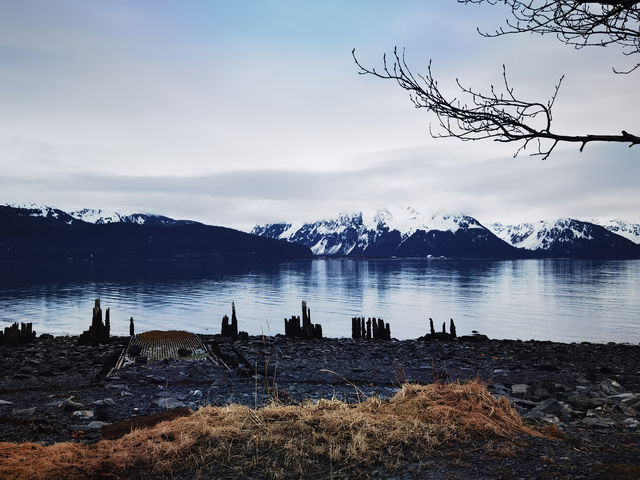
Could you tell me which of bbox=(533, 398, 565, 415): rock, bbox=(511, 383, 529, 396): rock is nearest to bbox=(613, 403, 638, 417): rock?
bbox=(533, 398, 565, 415): rock

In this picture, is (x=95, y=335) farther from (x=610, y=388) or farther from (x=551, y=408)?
(x=610, y=388)

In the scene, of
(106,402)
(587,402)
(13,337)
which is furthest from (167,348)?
(587,402)

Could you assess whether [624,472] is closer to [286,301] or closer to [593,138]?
[593,138]

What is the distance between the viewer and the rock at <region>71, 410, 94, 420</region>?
9.84 meters

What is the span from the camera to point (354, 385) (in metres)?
7.76

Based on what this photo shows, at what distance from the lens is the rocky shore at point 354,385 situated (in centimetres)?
573

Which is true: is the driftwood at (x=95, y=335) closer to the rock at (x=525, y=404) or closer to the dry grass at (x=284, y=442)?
the dry grass at (x=284, y=442)

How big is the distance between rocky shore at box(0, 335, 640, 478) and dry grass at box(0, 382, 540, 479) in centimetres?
48

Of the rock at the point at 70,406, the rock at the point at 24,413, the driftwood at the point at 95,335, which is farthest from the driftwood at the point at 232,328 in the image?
the rock at the point at 24,413

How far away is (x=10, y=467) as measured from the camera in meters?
5.43

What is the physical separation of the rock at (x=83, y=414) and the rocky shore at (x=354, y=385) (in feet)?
0.07

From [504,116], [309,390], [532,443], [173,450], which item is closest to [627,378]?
[309,390]

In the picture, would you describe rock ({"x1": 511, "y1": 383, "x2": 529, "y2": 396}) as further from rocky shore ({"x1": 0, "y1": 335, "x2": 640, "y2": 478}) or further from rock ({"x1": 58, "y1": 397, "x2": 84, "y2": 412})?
rock ({"x1": 58, "y1": 397, "x2": 84, "y2": 412})

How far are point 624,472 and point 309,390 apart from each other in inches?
358
